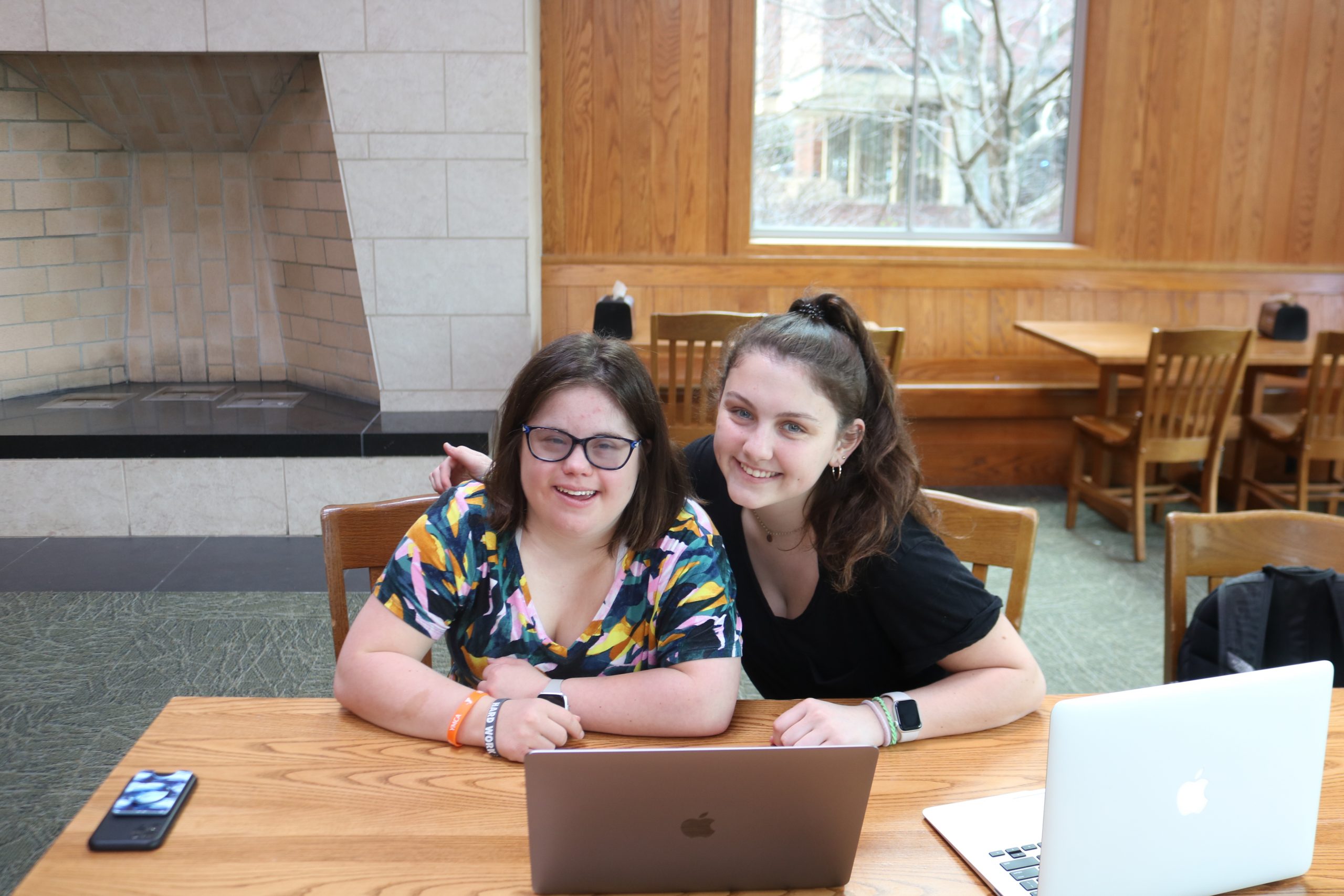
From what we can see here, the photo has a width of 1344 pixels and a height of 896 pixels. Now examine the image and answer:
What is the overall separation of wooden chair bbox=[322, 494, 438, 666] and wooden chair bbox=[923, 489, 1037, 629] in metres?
0.82

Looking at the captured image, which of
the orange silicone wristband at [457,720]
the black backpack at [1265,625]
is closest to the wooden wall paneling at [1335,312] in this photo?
the black backpack at [1265,625]

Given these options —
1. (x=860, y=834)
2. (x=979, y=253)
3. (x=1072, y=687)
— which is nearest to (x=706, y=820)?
(x=860, y=834)

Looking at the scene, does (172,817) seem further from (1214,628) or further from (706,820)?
(1214,628)

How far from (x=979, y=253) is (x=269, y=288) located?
312cm

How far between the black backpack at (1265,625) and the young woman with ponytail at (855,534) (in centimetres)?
48

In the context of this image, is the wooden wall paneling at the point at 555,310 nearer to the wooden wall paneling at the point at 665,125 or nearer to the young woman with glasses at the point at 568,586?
the wooden wall paneling at the point at 665,125

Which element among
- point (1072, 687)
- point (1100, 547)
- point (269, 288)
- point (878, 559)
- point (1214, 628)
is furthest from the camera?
point (269, 288)

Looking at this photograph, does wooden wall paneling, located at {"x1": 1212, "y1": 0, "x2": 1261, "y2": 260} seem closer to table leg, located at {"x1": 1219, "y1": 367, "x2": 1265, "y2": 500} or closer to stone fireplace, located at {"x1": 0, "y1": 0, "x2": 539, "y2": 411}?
table leg, located at {"x1": 1219, "y1": 367, "x2": 1265, "y2": 500}

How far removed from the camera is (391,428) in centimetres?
392

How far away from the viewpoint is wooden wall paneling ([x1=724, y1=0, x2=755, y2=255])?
4.75m

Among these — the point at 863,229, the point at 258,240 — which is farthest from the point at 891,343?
the point at 258,240

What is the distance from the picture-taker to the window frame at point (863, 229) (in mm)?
4793

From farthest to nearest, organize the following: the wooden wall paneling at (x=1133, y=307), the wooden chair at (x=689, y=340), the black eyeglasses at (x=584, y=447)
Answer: the wooden wall paneling at (x=1133, y=307)
the wooden chair at (x=689, y=340)
the black eyeglasses at (x=584, y=447)

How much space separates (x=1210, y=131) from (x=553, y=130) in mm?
2978
